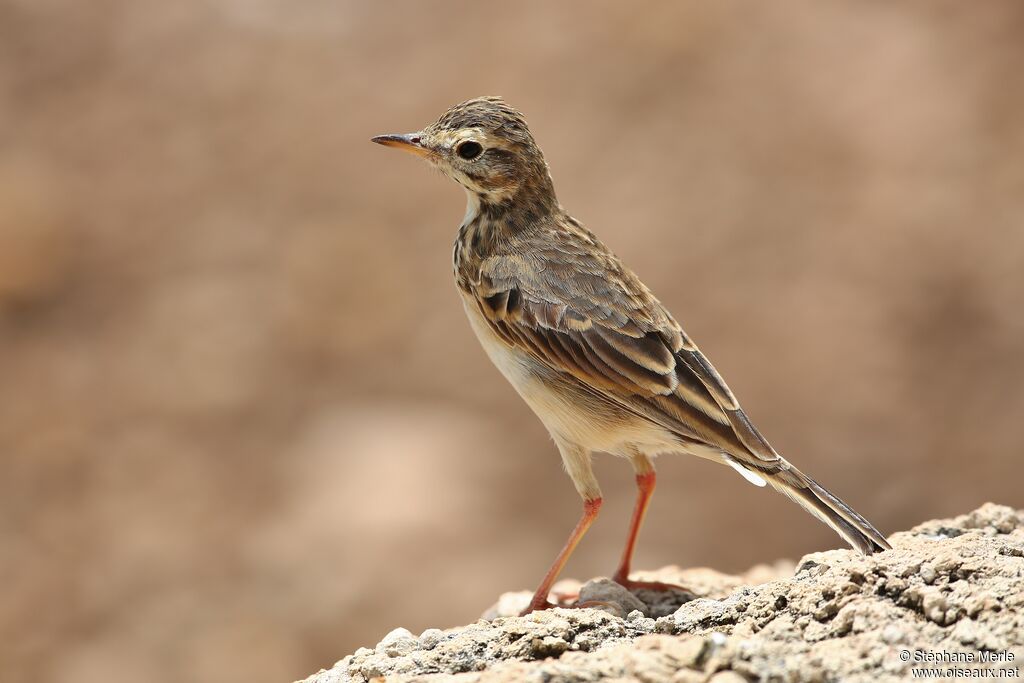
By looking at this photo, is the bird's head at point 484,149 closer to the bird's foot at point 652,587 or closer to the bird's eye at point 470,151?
the bird's eye at point 470,151

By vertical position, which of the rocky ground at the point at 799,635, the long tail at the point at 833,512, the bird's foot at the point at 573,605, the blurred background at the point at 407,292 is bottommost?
the rocky ground at the point at 799,635

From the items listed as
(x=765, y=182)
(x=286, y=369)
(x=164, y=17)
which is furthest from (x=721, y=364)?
(x=164, y=17)

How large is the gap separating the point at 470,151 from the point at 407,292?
29.6ft

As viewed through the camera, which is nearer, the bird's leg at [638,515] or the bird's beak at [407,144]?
the bird's leg at [638,515]

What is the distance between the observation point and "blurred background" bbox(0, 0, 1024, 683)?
39.7 ft

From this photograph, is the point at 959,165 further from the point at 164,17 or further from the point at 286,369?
the point at 164,17

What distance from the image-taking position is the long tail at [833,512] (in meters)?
4.99

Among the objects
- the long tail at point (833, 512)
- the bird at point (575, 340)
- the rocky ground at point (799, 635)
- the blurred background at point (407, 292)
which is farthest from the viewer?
the blurred background at point (407, 292)

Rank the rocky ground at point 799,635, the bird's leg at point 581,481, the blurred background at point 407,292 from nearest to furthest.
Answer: the rocky ground at point 799,635, the bird's leg at point 581,481, the blurred background at point 407,292

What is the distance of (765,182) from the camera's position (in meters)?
16.3

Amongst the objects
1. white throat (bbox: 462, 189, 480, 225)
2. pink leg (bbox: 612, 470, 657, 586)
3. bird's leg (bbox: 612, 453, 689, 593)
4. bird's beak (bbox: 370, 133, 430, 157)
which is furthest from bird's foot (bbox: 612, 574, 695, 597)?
bird's beak (bbox: 370, 133, 430, 157)

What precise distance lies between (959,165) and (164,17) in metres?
12.2

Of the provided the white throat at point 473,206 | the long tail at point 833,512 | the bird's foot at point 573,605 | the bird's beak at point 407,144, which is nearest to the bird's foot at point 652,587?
the bird's foot at point 573,605

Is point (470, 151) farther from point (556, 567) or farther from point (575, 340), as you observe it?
point (556, 567)
